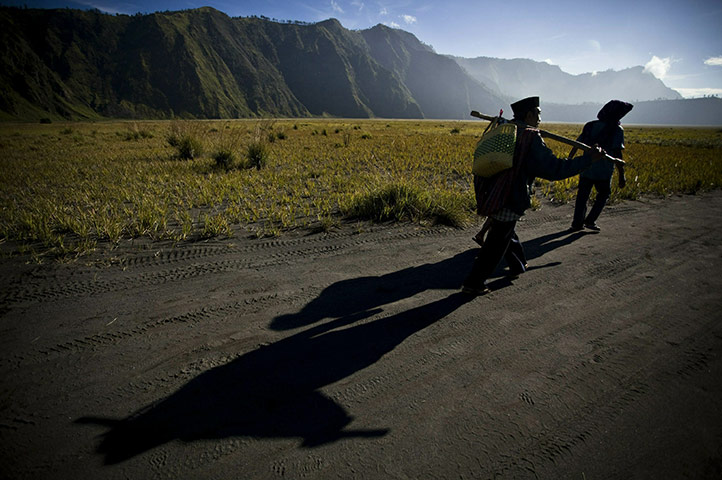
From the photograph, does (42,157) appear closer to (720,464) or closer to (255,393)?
(255,393)

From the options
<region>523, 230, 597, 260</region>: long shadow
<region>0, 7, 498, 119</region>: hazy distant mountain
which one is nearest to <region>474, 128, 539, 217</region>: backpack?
<region>523, 230, 597, 260</region>: long shadow

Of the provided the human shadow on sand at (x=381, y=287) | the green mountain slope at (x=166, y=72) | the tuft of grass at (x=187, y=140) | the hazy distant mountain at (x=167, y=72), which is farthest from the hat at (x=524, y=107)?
the hazy distant mountain at (x=167, y=72)

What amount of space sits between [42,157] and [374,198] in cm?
1396

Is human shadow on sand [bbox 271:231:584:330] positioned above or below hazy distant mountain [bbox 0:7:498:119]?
below

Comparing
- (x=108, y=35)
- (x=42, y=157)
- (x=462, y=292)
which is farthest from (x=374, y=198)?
(x=108, y=35)

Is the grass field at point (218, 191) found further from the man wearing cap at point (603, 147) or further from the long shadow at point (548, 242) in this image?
the man wearing cap at point (603, 147)

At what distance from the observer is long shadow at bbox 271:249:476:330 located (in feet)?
9.60

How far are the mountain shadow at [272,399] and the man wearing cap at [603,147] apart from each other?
4.63 m

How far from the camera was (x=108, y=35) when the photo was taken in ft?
443

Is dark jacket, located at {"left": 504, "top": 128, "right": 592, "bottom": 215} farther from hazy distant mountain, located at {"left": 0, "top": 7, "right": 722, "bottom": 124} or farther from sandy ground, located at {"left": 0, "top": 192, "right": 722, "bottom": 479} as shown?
hazy distant mountain, located at {"left": 0, "top": 7, "right": 722, "bottom": 124}

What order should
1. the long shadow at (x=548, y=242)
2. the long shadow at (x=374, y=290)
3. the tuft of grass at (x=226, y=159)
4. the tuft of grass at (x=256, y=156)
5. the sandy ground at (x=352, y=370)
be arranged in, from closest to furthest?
the sandy ground at (x=352, y=370) → the long shadow at (x=374, y=290) → the long shadow at (x=548, y=242) → the tuft of grass at (x=226, y=159) → the tuft of grass at (x=256, y=156)

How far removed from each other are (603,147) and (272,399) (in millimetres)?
6333

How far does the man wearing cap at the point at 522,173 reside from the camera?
2.84m

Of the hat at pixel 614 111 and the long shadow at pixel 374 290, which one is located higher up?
the hat at pixel 614 111
